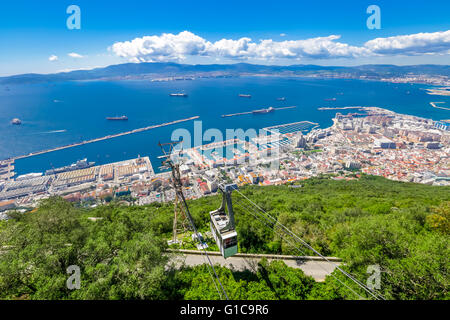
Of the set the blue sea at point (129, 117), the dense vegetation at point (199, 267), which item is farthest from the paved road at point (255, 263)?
the blue sea at point (129, 117)

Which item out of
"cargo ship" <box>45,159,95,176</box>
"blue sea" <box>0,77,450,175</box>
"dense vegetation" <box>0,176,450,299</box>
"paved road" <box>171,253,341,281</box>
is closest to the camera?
"dense vegetation" <box>0,176,450,299</box>

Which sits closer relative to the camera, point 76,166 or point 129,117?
point 76,166

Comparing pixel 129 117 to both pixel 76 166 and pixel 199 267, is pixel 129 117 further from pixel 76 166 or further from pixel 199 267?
pixel 199 267

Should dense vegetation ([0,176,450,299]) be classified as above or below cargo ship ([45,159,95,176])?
above

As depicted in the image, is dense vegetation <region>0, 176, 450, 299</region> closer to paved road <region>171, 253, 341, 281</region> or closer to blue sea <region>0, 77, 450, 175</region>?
paved road <region>171, 253, 341, 281</region>

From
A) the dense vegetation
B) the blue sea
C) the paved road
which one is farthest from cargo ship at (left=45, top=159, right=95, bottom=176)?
the paved road

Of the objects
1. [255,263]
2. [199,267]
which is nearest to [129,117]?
[199,267]

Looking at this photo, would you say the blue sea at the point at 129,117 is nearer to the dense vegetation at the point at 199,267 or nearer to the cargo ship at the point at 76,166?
the cargo ship at the point at 76,166
